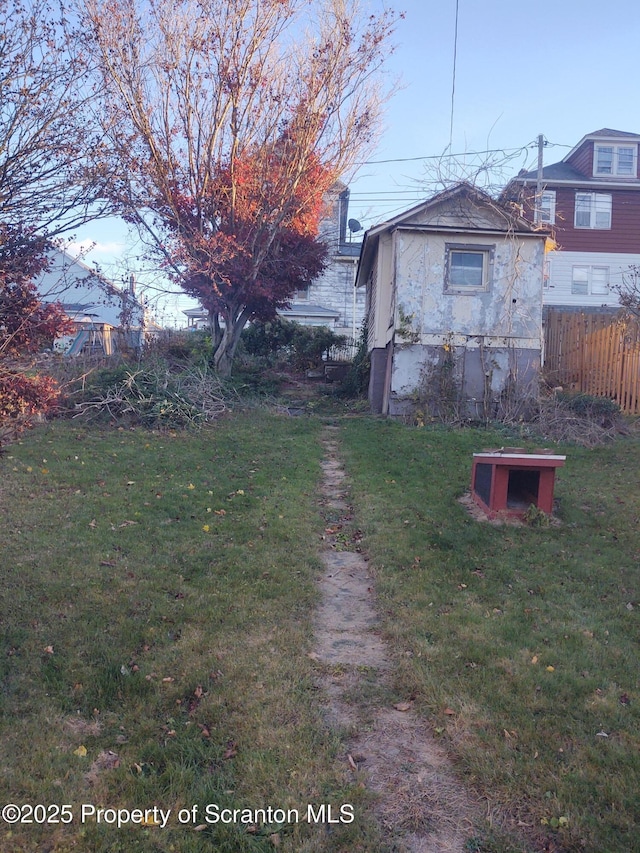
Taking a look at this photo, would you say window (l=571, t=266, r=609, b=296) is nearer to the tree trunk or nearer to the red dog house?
the tree trunk

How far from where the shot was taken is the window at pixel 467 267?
1573 cm

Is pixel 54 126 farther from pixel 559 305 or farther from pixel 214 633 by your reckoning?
pixel 559 305

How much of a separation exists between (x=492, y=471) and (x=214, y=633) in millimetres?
4051

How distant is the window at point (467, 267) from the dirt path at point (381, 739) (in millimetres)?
11231

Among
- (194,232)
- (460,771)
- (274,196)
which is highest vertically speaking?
(274,196)

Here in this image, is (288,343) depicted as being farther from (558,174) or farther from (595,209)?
(595,209)

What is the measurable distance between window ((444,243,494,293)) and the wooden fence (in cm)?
257

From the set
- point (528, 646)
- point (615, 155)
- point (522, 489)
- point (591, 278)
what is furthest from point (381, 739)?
point (615, 155)

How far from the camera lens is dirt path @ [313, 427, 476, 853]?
301 centimetres

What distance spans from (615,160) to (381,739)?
31621mm

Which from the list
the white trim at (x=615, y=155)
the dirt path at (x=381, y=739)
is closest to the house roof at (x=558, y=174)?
the white trim at (x=615, y=155)

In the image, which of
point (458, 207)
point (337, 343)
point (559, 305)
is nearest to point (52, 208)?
point (458, 207)

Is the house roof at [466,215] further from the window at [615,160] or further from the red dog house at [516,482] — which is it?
the window at [615,160]

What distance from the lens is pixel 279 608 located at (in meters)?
5.26
